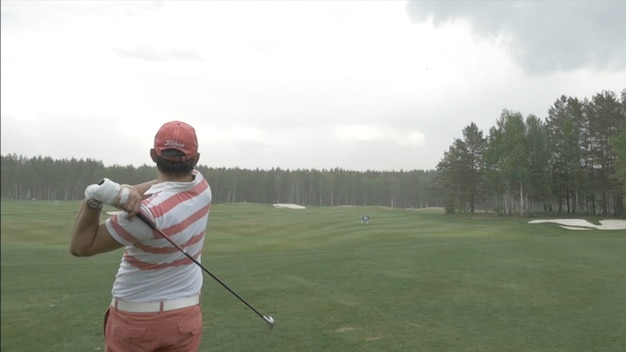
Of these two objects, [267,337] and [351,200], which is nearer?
[267,337]

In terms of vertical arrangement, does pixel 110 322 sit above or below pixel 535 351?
above

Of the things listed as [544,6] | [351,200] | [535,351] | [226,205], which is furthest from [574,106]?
[351,200]

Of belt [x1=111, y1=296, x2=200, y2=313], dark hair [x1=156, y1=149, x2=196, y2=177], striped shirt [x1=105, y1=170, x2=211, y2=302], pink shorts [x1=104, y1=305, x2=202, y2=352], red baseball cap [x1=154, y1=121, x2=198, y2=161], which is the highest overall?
red baseball cap [x1=154, y1=121, x2=198, y2=161]

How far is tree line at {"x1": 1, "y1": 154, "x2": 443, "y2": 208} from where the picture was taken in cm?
466

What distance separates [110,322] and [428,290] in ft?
23.9

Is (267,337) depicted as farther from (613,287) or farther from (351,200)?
(351,200)

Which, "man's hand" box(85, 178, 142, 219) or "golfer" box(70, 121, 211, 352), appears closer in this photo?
"man's hand" box(85, 178, 142, 219)

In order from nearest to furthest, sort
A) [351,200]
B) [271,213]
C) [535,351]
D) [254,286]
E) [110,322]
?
[110,322]
[535,351]
[254,286]
[271,213]
[351,200]

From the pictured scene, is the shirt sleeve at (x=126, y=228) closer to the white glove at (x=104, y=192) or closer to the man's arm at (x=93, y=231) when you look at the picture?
the man's arm at (x=93, y=231)

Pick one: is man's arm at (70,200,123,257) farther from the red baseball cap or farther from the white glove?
the red baseball cap

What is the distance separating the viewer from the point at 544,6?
5.53m

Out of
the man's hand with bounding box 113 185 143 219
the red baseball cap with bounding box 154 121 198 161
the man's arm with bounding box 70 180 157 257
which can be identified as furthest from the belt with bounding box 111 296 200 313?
the red baseball cap with bounding box 154 121 198 161

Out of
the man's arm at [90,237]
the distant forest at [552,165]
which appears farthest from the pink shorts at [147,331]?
the distant forest at [552,165]

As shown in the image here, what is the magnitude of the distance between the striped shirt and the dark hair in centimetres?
7
